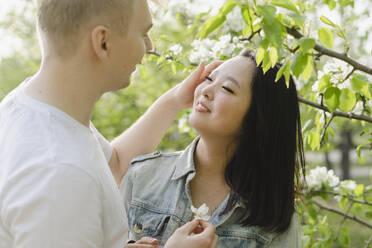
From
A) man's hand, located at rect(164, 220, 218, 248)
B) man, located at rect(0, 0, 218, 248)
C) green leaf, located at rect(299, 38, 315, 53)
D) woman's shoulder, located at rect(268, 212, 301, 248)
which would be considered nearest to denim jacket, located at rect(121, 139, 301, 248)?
woman's shoulder, located at rect(268, 212, 301, 248)

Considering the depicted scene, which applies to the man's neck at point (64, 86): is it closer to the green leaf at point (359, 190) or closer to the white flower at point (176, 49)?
the white flower at point (176, 49)

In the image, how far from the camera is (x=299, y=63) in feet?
6.04

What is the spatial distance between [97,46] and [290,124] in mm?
1481

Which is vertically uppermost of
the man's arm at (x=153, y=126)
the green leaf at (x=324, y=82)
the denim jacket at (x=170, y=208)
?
the green leaf at (x=324, y=82)

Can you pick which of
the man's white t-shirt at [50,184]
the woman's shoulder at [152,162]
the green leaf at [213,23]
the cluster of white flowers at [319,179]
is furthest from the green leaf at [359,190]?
the man's white t-shirt at [50,184]

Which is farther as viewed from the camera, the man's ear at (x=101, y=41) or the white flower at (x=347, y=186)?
the white flower at (x=347, y=186)

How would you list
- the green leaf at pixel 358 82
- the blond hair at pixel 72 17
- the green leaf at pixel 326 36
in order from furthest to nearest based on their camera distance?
the green leaf at pixel 358 82
the green leaf at pixel 326 36
the blond hair at pixel 72 17

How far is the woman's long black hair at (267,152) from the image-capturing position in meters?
2.59

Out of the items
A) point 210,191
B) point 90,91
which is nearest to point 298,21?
point 90,91

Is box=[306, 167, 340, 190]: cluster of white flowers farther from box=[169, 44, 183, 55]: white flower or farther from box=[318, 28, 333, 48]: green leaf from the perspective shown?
box=[318, 28, 333, 48]: green leaf

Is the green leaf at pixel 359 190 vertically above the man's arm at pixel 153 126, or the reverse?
the man's arm at pixel 153 126

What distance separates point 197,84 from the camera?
272 cm

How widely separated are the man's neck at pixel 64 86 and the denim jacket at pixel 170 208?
3.65 feet

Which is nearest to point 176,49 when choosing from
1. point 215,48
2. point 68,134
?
point 215,48
